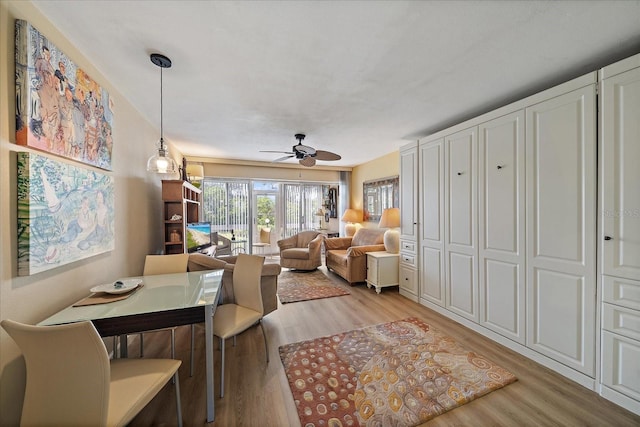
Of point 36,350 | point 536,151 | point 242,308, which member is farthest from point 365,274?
point 36,350

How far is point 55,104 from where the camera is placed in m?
1.46

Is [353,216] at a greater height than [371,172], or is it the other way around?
[371,172]

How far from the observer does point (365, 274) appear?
14.0 feet

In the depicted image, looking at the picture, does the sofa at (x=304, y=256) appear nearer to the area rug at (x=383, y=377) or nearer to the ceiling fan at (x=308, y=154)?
the ceiling fan at (x=308, y=154)

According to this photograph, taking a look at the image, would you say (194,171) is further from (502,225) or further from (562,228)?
(562,228)

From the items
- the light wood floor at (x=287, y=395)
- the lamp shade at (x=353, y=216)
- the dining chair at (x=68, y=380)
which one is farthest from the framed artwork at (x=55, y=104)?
the lamp shade at (x=353, y=216)

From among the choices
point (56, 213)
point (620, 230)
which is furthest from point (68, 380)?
point (620, 230)

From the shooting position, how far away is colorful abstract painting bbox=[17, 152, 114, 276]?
127 centimetres

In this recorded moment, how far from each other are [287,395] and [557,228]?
8.38 ft

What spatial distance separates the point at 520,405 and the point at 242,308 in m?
2.24

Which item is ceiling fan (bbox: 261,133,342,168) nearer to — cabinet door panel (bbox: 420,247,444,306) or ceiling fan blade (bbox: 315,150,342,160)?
ceiling fan blade (bbox: 315,150,342,160)

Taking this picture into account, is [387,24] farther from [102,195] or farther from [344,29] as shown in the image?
[102,195]

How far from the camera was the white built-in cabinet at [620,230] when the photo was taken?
1563mm

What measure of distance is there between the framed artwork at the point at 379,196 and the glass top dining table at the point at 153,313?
387cm
